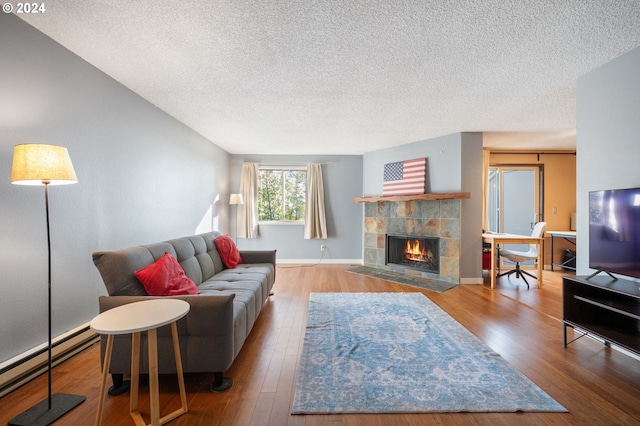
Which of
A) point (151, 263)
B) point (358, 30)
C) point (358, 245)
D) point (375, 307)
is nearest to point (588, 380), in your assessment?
point (375, 307)

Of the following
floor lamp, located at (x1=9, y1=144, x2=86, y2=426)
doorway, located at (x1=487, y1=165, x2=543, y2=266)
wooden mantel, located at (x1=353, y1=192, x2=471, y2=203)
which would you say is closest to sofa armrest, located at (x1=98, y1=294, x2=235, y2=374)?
floor lamp, located at (x1=9, y1=144, x2=86, y2=426)

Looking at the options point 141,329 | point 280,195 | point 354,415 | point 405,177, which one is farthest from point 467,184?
point 141,329

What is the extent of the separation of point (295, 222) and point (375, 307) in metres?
3.09

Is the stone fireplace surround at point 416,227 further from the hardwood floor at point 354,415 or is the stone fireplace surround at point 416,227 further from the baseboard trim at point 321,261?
the hardwood floor at point 354,415

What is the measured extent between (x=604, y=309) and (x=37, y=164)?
4085mm

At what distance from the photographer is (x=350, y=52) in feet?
6.92

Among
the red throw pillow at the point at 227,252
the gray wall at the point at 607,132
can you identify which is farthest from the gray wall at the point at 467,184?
the red throw pillow at the point at 227,252

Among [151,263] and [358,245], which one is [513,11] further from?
[358,245]

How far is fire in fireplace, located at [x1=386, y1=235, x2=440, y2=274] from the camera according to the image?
4.66m

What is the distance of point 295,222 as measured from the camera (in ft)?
19.4

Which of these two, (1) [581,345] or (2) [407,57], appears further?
(1) [581,345]

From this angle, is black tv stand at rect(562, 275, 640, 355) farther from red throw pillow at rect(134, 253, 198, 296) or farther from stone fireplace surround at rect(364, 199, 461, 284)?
red throw pillow at rect(134, 253, 198, 296)

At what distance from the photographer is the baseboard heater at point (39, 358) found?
66.6 inches

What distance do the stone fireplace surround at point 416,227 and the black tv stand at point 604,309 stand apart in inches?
77.8
